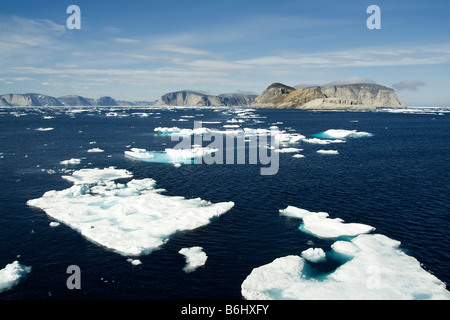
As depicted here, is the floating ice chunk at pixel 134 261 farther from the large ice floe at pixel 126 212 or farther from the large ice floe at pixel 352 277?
the large ice floe at pixel 352 277

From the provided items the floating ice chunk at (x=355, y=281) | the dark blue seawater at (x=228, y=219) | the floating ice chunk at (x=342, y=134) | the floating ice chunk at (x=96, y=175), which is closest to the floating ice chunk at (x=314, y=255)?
the dark blue seawater at (x=228, y=219)

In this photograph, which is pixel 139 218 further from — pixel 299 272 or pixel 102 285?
pixel 299 272

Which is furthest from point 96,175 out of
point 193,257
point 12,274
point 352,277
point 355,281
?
point 355,281

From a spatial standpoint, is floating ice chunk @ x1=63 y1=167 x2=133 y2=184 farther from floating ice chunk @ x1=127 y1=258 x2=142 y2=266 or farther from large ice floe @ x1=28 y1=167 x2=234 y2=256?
floating ice chunk @ x1=127 y1=258 x2=142 y2=266
